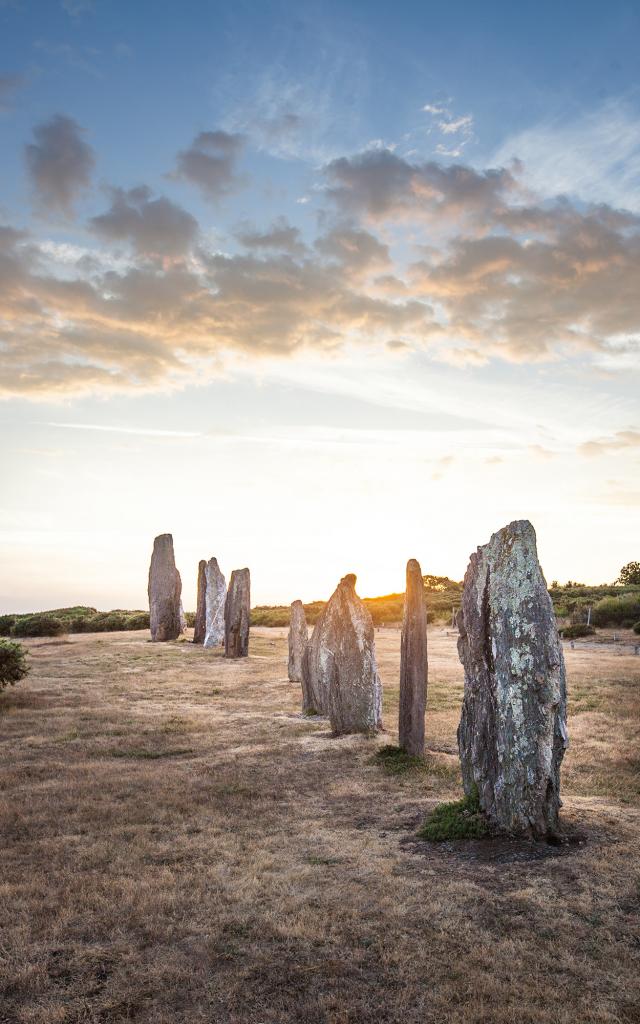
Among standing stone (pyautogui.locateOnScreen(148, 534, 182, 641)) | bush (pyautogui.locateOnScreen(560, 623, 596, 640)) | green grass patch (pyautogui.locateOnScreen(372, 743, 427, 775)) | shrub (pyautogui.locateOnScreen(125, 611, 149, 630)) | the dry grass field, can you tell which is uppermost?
standing stone (pyautogui.locateOnScreen(148, 534, 182, 641))

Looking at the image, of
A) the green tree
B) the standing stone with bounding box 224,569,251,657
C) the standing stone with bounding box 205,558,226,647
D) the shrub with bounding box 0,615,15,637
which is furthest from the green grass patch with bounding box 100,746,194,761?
the green tree

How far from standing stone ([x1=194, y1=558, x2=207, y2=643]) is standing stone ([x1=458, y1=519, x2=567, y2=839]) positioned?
2826cm

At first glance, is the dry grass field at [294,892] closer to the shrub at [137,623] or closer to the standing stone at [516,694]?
the standing stone at [516,694]

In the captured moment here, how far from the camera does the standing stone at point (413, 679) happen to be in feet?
43.7

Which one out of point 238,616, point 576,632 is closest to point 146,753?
point 238,616

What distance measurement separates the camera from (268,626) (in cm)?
5581

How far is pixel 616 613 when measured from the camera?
44.4 metres

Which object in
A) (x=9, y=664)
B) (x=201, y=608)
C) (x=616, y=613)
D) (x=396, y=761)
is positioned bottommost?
(x=396, y=761)

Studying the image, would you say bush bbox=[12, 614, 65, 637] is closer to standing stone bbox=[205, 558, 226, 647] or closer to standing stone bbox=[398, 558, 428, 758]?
standing stone bbox=[205, 558, 226, 647]

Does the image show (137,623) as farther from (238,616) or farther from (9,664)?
(9,664)

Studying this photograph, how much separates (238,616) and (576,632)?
20.0m

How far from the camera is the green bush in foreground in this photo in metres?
9.01

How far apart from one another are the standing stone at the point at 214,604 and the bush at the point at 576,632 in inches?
743

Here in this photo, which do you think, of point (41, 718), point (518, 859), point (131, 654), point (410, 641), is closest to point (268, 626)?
point (131, 654)
